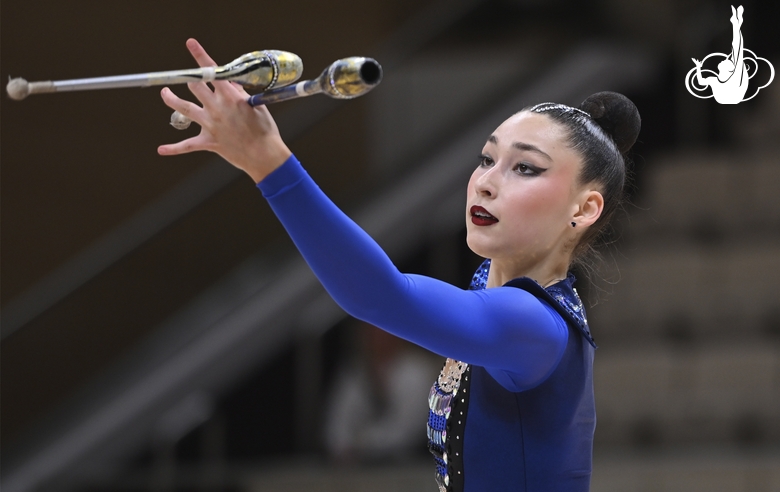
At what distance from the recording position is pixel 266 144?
1227 mm

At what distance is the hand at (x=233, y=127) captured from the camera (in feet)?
4.00

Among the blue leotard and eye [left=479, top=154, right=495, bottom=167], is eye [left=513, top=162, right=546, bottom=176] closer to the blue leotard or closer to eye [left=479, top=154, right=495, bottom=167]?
eye [left=479, top=154, right=495, bottom=167]

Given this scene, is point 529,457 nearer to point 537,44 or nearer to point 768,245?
point 768,245

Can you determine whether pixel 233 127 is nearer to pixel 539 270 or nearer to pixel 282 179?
pixel 282 179

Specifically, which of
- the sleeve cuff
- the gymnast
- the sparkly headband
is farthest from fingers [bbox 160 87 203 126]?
the gymnast

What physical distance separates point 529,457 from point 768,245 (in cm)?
352

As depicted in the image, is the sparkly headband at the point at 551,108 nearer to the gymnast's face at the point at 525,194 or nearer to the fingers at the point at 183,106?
the gymnast's face at the point at 525,194

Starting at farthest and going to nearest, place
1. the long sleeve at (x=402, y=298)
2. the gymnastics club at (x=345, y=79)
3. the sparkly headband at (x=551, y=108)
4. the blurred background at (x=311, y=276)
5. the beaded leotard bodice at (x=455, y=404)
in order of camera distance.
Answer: the blurred background at (x=311, y=276)
the sparkly headband at (x=551, y=108)
the beaded leotard bodice at (x=455, y=404)
the long sleeve at (x=402, y=298)
the gymnastics club at (x=345, y=79)

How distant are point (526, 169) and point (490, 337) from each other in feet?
1.13

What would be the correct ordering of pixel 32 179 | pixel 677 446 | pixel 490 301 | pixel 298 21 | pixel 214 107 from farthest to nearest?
pixel 298 21, pixel 32 179, pixel 677 446, pixel 490 301, pixel 214 107

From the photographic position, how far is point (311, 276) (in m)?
4.66

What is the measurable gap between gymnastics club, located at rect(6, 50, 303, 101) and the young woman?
0.02 m

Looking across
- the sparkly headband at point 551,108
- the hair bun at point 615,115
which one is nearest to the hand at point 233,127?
the sparkly headband at point 551,108

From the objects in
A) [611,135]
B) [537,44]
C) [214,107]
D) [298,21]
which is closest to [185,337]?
[298,21]
